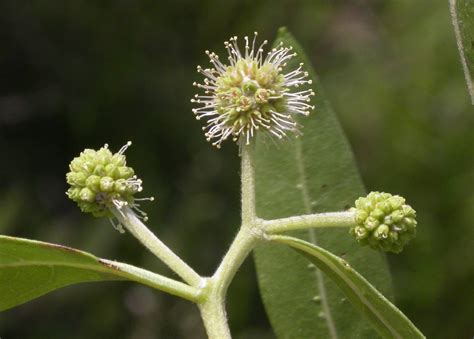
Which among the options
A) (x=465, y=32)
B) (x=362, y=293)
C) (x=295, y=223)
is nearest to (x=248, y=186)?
(x=295, y=223)

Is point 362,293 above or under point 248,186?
under

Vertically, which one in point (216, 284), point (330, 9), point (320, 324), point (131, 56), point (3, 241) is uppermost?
point (131, 56)

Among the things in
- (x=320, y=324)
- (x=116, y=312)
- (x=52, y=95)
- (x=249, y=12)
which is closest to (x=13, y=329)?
(x=116, y=312)

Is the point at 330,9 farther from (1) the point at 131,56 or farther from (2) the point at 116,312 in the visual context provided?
(2) the point at 116,312

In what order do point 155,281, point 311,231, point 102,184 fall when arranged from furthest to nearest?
point 311,231 < point 102,184 < point 155,281

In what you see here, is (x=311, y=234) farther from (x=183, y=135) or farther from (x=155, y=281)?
(x=183, y=135)

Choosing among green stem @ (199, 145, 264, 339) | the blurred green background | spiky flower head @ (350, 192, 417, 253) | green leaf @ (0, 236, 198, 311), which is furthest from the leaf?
the blurred green background
